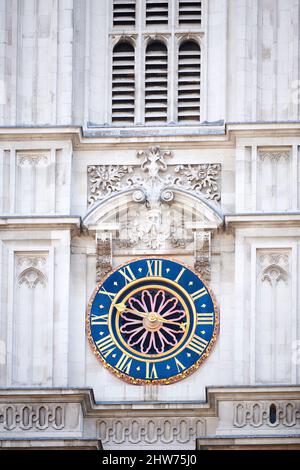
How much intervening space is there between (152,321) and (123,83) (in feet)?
12.1

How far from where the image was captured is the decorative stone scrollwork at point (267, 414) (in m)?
39.4

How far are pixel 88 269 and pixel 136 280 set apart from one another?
27.2 inches

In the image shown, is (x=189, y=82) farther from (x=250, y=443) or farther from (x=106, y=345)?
(x=250, y=443)

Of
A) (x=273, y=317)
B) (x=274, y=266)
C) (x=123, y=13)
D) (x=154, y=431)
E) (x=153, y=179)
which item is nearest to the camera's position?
(x=154, y=431)

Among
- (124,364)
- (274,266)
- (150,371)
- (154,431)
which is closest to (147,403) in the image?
(154,431)

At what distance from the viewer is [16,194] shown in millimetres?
40938

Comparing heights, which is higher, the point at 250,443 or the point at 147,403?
the point at 147,403

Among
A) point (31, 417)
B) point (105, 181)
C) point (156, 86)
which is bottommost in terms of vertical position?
point (31, 417)

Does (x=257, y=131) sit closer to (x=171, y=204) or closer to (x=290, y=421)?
(x=171, y=204)

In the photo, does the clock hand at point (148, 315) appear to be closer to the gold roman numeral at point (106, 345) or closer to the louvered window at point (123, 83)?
the gold roman numeral at point (106, 345)

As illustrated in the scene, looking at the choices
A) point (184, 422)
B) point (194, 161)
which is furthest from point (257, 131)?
point (184, 422)

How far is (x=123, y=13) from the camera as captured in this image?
42.3 meters

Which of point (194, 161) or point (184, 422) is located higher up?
point (194, 161)

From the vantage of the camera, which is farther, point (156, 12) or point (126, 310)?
point (156, 12)
